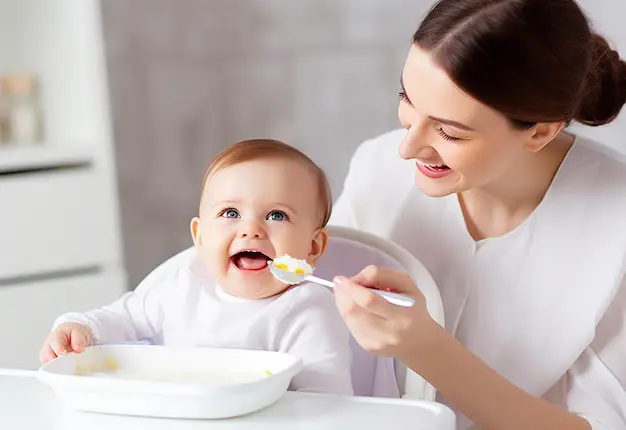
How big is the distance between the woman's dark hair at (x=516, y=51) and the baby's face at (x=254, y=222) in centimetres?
24

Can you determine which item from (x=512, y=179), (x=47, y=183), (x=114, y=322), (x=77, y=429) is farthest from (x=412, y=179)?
(x=47, y=183)

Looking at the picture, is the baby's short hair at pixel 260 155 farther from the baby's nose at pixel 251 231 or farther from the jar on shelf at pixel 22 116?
the jar on shelf at pixel 22 116

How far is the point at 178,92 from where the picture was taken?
254 cm

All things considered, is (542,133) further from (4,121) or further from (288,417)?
(4,121)

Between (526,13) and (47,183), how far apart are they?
1184 millimetres

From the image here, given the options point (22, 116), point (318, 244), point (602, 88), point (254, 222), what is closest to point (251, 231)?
point (254, 222)

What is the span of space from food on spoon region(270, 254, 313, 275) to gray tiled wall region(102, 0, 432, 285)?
141cm

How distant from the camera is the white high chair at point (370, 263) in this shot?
1.30 metres

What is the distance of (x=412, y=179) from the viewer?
1503 millimetres

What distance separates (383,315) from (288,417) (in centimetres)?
15

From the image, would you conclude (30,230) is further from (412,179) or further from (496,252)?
(496,252)

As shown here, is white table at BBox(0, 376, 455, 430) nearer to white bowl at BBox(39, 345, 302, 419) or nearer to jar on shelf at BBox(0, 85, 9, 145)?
white bowl at BBox(39, 345, 302, 419)

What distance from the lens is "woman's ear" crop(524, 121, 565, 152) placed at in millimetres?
1257

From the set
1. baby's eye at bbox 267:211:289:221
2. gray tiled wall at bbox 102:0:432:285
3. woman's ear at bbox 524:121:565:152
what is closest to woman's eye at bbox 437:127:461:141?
woman's ear at bbox 524:121:565:152
